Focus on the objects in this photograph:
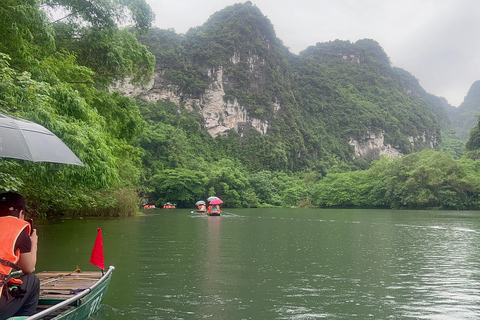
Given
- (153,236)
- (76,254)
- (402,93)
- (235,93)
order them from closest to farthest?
(76,254), (153,236), (235,93), (402,93)

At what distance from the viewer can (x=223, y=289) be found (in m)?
8.00

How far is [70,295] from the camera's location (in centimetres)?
536

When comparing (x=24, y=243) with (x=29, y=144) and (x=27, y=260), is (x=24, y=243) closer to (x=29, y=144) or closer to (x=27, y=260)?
(x=27, y=260)

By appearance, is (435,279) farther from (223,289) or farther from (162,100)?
(162,100)

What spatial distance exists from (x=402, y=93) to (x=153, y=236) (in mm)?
173856

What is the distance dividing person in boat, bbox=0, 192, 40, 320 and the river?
2472mm

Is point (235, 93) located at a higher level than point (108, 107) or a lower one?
higher

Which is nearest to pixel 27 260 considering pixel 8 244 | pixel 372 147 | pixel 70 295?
pixel 8 244

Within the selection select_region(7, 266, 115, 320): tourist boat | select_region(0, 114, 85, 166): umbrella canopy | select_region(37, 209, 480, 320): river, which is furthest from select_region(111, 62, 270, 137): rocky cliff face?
select_region(0, 114, 85, 166): umbrella canopy

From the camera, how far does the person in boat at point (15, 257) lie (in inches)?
140

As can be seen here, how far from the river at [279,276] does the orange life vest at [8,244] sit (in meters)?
3.01

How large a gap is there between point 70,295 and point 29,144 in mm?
2503

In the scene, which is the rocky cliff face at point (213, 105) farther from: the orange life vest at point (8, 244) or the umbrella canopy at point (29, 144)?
the orange life vest at point (8, 244)

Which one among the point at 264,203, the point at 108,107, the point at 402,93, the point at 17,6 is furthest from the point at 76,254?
the point at 402,93
